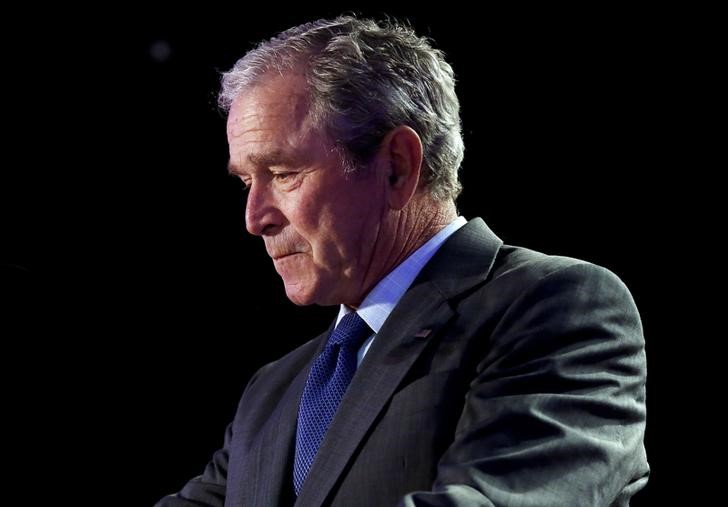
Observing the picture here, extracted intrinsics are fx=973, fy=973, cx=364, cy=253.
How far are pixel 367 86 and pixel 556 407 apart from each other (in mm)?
795

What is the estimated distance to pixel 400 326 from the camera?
1.74 meters

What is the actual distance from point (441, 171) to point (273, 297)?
1287 mm

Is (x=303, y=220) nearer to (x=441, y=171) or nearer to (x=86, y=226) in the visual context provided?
(x=441, y=171)

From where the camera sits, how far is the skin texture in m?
1.88

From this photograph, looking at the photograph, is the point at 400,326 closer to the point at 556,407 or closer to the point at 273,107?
the point at 556,407

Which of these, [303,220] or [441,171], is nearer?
[303,220]

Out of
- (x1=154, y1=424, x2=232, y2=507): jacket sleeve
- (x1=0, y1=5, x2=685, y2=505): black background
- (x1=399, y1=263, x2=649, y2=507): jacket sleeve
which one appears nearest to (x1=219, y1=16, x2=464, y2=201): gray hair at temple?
(x1=399, y1=263, x2=649, y2=507): jacket sleeve

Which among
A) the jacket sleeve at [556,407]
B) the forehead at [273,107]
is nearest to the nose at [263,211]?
the forehead at [273,107]

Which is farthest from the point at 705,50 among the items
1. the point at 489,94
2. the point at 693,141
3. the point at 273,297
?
the point at 273,297

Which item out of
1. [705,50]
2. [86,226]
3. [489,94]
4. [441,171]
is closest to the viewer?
[441,171]

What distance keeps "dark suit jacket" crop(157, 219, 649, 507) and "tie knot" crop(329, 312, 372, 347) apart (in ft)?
0.37

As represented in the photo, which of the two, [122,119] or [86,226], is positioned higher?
[122,119]

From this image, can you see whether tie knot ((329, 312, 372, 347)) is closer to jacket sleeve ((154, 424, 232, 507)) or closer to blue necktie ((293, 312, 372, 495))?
blue necktie ((293, 312, 372, 495))

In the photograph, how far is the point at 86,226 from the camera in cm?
313
